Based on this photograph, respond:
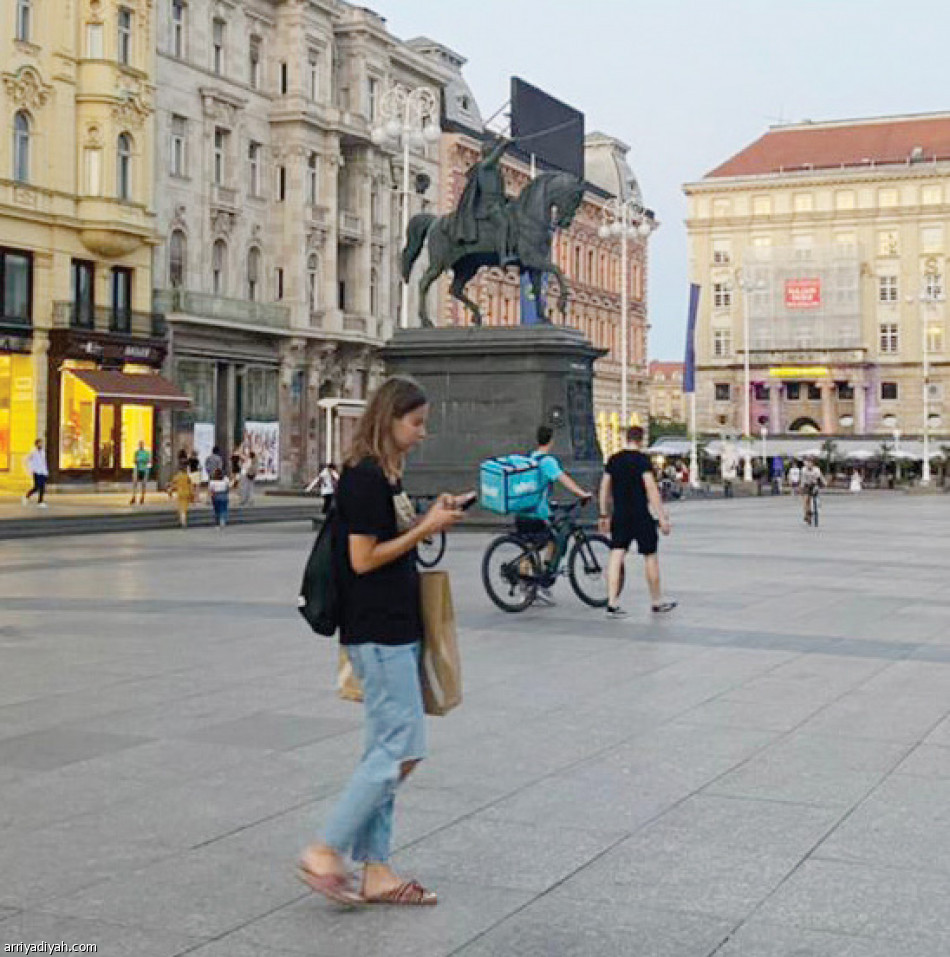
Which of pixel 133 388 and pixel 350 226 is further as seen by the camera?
pixel 350 226

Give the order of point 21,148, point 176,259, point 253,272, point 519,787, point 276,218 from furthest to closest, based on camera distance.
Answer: point 276,218 < point 253,272 < point 176,259 < point 21,148 < point 519,787

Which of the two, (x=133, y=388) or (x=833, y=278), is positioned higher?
(x=833, y=278)

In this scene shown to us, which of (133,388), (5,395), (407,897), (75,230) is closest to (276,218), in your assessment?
(75,230)

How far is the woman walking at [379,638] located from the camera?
15.8ft

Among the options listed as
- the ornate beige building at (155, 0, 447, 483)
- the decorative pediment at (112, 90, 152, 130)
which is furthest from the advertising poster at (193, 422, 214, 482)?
the decorative pediment at (112, 90, 152, 130)

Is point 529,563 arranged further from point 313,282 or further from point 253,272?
point 313,282

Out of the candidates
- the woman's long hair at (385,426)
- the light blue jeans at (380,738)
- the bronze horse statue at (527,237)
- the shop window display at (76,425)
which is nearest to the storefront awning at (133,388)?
the shop window display at (76,425)

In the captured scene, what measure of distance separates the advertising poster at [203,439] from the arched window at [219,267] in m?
5.00

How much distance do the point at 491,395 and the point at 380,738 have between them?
2216 centimetres

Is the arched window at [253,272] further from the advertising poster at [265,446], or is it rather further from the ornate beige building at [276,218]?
the advertising poster at [265,446]

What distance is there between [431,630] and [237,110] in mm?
49936

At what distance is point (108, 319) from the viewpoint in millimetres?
44562

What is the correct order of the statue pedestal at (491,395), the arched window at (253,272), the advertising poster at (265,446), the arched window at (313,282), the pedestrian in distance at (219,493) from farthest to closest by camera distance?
the arched window at (313,282), the arched window at (253,272), the advertising poster at (265,446), the pedestrian in distance at (219,493), the statue pedestal at (491,395)

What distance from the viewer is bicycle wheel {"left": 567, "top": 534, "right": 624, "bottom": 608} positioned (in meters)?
14.3
